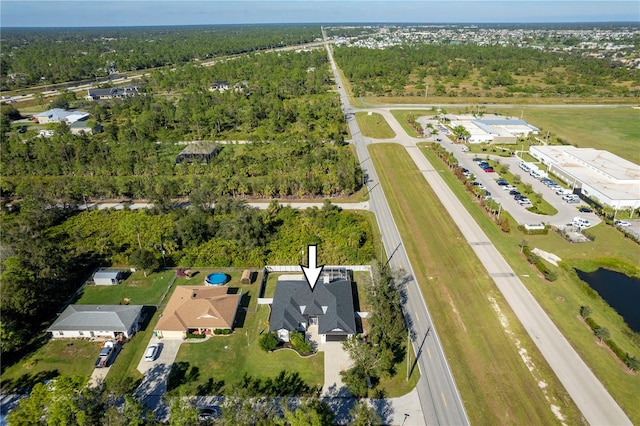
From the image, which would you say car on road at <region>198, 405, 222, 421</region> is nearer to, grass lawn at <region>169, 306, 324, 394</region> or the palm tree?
grass lawn at <region>169, 306, 324, 394</region>

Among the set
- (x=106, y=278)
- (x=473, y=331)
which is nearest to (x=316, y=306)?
(x=473, y=331)

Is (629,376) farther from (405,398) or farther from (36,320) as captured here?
(36,320)

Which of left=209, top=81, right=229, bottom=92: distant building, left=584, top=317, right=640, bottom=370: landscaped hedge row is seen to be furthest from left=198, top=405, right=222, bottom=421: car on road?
left=209, top=81, right=229, bottom=92: distant building

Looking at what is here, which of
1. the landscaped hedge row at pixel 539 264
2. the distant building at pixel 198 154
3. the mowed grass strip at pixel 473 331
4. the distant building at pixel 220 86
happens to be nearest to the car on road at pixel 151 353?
the mowed grass strip at pixel 473 331

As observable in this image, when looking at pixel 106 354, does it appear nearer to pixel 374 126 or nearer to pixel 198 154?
pixel 198 154

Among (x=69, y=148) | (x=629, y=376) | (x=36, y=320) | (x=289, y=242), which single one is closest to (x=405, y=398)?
(x=629, y=376)

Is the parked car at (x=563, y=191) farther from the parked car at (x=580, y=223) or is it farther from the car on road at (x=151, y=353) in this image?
the car on road at (x=151, y=353)
